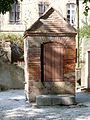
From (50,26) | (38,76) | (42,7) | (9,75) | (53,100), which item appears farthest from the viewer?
(42,7)

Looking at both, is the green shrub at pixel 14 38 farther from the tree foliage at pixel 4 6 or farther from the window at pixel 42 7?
the tree foliage at pixel 4 6

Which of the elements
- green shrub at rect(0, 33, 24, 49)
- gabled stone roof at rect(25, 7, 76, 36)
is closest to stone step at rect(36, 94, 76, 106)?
gabled stone roof at rect(25, 7, 76, 36)

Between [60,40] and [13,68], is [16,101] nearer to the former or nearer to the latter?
[60,40]

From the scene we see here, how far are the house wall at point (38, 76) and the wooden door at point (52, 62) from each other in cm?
19

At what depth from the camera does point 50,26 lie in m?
17.2

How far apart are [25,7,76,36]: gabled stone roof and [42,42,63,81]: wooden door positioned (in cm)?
58

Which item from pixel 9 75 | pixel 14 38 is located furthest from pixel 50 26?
pixel 14 38

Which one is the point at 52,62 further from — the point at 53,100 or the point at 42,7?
the point at 42,7

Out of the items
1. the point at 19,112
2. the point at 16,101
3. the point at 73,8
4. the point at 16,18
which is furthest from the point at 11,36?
the point at 19,112

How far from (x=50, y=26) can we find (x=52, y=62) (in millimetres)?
1509

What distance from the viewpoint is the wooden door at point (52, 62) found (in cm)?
1711

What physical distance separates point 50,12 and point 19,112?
4.87 meters

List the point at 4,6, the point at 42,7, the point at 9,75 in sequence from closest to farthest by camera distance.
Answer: the point at 4,6 → the point at 9,75 → the point at 42,7

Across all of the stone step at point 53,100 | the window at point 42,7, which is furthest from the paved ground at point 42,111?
the window at point 42,7
